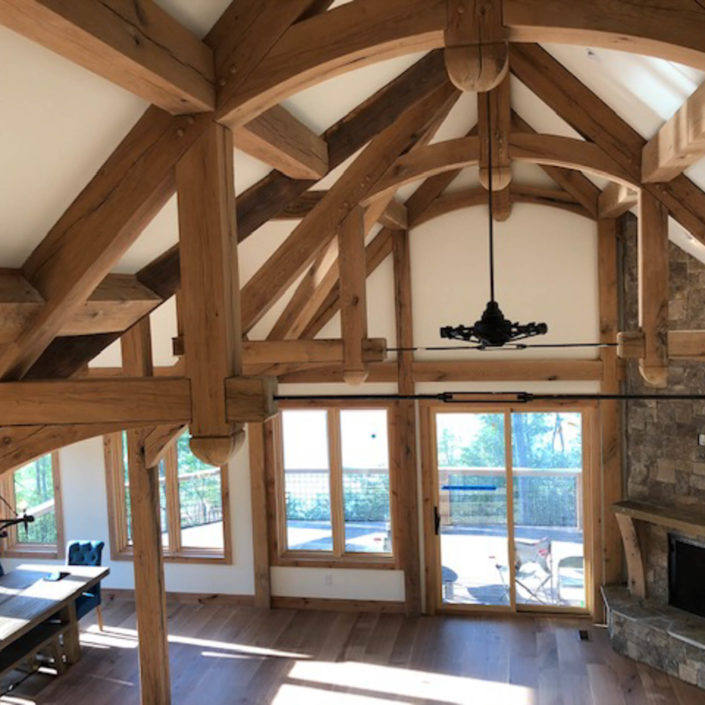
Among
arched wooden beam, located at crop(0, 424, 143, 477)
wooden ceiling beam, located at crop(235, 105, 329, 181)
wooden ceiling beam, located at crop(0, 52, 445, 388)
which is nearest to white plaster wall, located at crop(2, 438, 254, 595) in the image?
wooden ceiling beam, located at crop(0, 52, 445, 388)

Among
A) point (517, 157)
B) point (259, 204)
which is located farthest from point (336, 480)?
point (259, 204)

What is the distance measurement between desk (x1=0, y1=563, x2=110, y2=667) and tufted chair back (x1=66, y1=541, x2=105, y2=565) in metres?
0.28

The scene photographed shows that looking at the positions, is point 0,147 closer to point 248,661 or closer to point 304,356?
point 304,356

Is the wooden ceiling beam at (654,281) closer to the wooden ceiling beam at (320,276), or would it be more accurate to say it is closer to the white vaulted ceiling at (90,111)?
the white vaulted ceiling at (90,111)

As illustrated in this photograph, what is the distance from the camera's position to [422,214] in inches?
309

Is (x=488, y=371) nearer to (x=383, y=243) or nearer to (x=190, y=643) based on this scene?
(x=383, y=243)

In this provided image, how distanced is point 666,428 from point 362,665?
387cm

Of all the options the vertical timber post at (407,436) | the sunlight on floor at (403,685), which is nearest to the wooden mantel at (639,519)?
the sunlight on floor at (403,685)

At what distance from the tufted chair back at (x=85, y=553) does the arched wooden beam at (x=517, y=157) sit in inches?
209

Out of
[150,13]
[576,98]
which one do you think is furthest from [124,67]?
[576,98]

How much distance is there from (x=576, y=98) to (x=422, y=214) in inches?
125

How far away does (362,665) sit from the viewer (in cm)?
691

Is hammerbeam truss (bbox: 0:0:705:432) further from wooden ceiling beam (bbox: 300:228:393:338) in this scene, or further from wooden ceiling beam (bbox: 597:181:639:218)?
wooden ceiling beam (bbox: 300:228:393:338)

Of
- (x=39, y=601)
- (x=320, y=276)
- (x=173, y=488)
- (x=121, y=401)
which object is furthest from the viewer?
(x=173, y=488)
